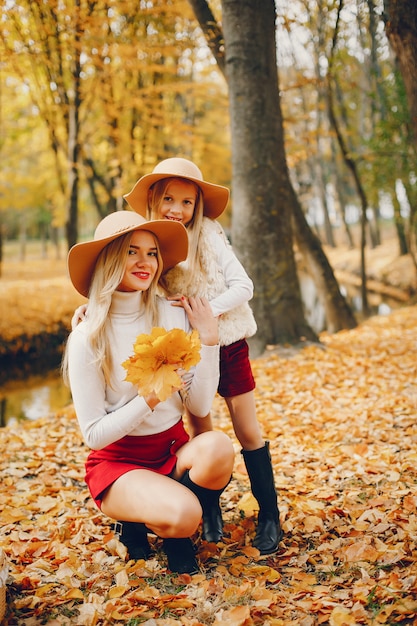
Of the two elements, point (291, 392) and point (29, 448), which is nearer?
point (29, 448)

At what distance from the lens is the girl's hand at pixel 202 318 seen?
2646 millimetres

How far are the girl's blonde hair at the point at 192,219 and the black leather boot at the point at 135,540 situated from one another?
1319mm

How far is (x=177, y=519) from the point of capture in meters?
2.34

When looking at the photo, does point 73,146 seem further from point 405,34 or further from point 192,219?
point 192,219

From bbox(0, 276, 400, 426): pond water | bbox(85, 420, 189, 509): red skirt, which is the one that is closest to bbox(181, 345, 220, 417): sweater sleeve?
bbox(85, 420, 189, 509): red skirt

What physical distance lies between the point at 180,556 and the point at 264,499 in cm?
60

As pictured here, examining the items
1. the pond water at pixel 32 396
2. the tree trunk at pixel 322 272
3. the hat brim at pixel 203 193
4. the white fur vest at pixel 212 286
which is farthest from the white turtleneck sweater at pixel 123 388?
the tree trunk at pixel 322 272

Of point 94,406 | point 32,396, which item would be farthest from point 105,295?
point 32,396

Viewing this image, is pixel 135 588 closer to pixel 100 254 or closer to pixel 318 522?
pixel 318 522

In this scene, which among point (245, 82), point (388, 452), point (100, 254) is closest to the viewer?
point (100, 254)

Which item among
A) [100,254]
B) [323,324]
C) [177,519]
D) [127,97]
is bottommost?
[323,324]

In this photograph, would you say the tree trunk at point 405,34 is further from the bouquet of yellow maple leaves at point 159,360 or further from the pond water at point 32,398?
the pond water at point 32,398

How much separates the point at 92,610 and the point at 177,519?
0.53 meters

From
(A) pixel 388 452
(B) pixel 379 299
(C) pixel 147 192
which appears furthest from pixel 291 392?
(B) pixel 379 299
